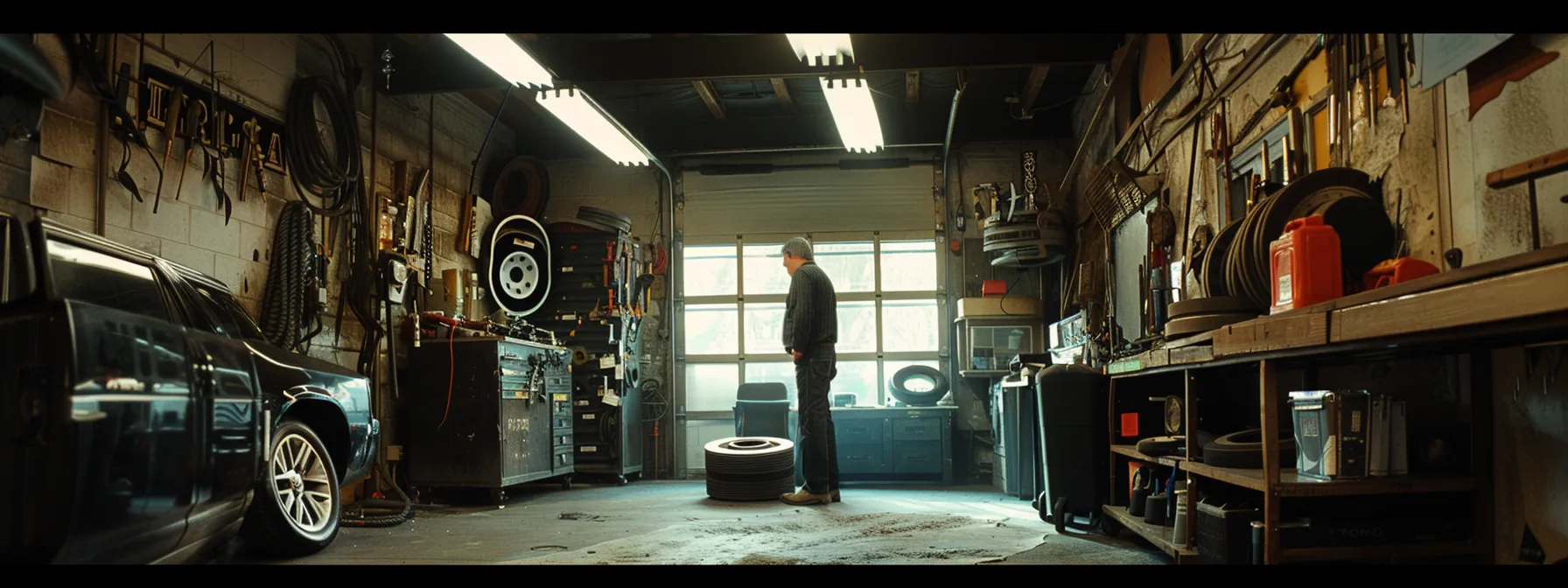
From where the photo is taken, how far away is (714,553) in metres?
4.43

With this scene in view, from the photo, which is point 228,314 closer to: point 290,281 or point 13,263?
point 13,263

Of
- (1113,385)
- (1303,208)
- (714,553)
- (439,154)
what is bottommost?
(714,553)

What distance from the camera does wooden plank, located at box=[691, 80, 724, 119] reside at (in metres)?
8.48

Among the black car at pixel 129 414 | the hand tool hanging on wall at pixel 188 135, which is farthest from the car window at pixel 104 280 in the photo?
the hand tool hanging on wall at pixel 188 135

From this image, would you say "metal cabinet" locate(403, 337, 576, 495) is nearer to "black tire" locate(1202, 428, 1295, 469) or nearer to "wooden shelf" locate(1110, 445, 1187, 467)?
"wooden shelf" locate(1110, 445, 1187, 467)

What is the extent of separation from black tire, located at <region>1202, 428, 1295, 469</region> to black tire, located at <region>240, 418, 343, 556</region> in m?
3.63

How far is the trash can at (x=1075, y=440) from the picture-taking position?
5.18m

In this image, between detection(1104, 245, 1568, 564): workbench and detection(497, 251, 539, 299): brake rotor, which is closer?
detection(1104, 245, 1568, 564): workbench

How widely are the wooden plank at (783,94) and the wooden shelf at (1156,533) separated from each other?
4834 millimetres

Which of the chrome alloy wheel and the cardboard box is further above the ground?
the cardboard box

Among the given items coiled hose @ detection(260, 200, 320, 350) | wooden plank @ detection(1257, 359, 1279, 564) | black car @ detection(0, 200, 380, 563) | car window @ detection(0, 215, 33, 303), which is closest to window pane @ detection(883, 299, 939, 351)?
coiled hose @ detection(260, 200, 320, 350)
